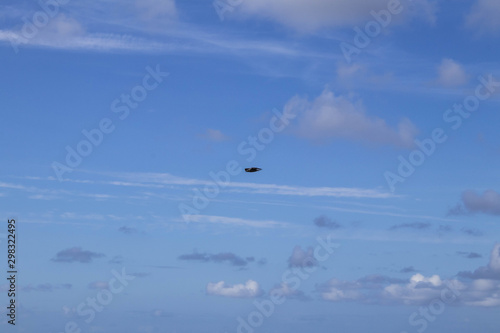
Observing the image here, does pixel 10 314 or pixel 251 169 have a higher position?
pixel 251 169

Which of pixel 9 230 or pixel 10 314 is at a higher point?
pixel 9 230

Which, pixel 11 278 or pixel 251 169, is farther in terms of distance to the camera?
pixel 251 169

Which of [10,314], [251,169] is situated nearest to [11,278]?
[10,314]

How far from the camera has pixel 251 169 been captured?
459 feet

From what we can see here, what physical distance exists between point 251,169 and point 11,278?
113 meters

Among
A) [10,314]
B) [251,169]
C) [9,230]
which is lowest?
[10,314]

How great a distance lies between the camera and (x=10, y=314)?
5236 inches

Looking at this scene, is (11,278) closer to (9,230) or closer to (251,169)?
(9,230)

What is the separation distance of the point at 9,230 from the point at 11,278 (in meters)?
20.5

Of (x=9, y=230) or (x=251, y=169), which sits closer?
(x=9, y=230)

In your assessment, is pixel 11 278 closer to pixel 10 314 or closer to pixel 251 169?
pixel 10 314

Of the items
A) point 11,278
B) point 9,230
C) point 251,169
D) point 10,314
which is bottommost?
point 10,314

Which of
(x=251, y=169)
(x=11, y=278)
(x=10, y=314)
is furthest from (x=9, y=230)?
(x=251, y=169)

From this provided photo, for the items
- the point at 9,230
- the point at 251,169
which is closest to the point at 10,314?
the point at 9,230
